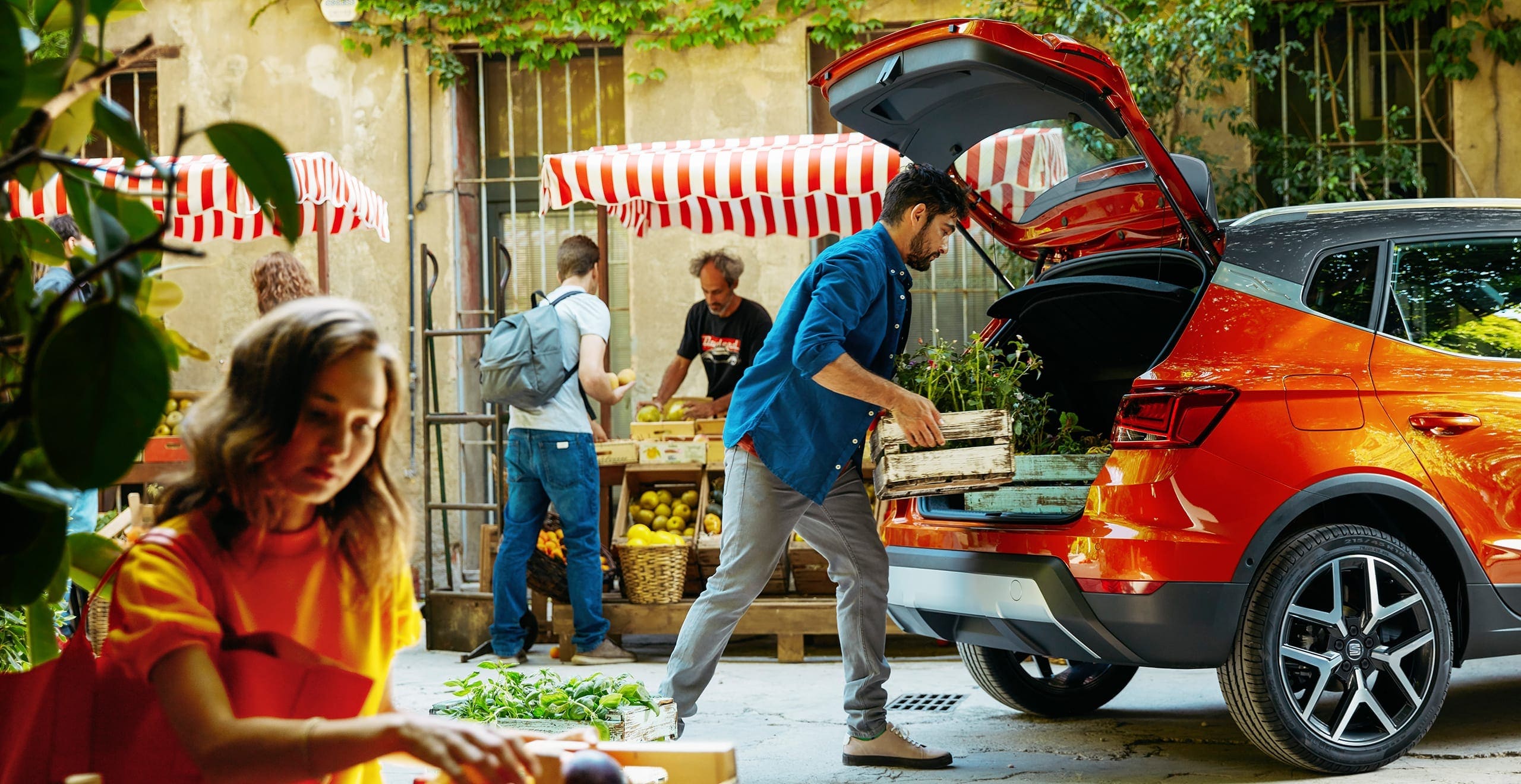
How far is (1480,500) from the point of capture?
13.7 ft

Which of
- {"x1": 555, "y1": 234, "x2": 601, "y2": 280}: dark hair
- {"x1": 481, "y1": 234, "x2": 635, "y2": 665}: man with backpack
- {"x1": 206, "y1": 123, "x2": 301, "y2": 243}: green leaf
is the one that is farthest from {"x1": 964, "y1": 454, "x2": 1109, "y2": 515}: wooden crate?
{"x1": 206, "y1": 123, "x2": 301, "y2": 243}: green leaf

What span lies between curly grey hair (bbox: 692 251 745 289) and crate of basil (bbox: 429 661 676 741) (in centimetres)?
447

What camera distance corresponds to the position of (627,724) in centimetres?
337

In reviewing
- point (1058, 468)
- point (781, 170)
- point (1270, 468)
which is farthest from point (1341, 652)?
point (781, 170)

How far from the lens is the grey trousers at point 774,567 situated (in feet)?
14.0

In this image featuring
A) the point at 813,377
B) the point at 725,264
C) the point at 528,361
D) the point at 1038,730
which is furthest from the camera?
the point at 725,264

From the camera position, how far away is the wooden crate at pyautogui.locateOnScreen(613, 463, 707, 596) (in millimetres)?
7012

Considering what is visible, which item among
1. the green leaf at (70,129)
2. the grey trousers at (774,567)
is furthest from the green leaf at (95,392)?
the grey trousers at (774,567)

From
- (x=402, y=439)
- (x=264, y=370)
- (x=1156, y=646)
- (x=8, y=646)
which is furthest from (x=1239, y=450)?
(x=402, y=439)

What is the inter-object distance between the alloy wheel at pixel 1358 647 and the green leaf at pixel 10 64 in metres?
3.69

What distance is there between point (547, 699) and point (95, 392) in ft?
8.17

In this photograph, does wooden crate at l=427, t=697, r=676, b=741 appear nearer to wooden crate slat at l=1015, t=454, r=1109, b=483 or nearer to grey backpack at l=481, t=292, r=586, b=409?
wooden crate slat at l=1015, t=454, r=1109, b=483

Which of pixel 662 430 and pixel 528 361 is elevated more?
pixel 528 361

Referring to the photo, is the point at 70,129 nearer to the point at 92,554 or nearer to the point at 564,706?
the point at 92,554
